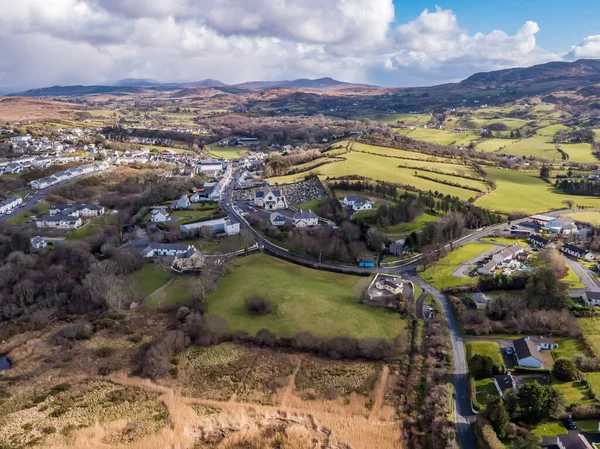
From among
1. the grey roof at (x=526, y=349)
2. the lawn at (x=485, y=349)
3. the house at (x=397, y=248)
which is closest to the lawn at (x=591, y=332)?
the grey roof at (x=526, y=349)

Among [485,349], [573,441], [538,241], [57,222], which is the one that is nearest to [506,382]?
[485,349]

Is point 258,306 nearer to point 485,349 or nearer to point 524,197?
point 485,349

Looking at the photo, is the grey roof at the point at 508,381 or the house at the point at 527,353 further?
the house at the point at 527,353

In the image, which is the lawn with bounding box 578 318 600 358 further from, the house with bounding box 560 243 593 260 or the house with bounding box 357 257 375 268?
the house with bounding box 357 257 375 268

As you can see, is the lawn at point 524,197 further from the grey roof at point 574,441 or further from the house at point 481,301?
the grey roof at point 574,441

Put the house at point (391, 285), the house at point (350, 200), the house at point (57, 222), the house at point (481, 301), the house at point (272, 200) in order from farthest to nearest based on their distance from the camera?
the house at point (272, 200), the house at point (350, 200), the house at point (57, 222), the house at point (391, 285), the house at point (481, 301)

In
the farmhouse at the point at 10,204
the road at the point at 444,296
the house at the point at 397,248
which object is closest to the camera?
the road at the point at 444,296

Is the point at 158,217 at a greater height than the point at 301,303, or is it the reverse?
the point at 158,217
